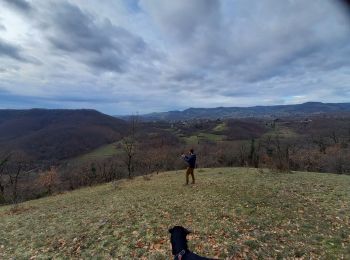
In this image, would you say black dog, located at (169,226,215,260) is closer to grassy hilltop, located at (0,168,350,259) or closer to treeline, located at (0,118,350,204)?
grassy hilltop, located at (0,168,350,259)

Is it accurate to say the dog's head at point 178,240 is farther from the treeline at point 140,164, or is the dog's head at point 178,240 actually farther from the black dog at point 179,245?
the treeline at point 140,164

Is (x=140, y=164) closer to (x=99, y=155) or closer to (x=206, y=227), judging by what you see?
(x=99, y=155)

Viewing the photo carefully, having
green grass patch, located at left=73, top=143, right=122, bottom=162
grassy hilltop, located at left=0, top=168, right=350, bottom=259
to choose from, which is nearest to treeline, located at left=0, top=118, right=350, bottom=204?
green grass patch, located at left=73, top=143, right=122, bottom=162

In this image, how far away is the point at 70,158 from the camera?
131250mm

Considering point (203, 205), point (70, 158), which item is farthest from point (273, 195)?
point (70, 158)

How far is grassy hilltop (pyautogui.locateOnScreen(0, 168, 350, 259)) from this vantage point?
9.52 metres

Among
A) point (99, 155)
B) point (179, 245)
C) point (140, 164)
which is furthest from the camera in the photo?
point (99, 155)

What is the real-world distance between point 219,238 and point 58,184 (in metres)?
70.0

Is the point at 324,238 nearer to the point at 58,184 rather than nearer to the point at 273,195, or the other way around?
the point at 273,195

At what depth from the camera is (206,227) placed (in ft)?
38.4

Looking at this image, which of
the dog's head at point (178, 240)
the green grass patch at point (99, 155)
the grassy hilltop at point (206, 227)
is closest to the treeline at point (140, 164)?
the green grass patch at point (99, 155)

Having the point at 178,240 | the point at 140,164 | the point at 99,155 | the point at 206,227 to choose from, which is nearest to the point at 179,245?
the point at 178,240

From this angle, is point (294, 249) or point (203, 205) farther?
point (203, 205)

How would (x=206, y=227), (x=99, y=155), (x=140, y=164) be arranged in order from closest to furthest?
(x=206, y=227) → (x=140, y=164) → (x=99, y=155)
